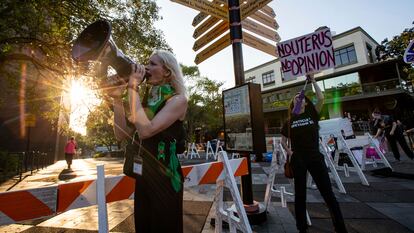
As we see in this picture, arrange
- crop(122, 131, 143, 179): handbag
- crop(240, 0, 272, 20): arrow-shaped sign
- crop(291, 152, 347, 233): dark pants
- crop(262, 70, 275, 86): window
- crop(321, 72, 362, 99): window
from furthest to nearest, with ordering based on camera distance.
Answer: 1. crop(262, 70, 275, 86): window
2. crop(321, 72, 362, 99): window
3. crop(240, 0, 272, 20): arrow-shaped sign
4. crop(291, 152, 347, 233): dark pants
5. crop(122, 131, 143, 179): handbag

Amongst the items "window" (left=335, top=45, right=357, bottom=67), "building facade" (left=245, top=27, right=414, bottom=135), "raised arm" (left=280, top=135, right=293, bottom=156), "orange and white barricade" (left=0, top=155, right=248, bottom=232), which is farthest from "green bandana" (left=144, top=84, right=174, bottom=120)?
"window" (left=335, top=45, right=357, bottom=67)

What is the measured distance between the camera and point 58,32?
8062 millimetres

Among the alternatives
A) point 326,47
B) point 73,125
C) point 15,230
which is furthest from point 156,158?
point 73,125

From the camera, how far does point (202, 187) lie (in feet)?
20.1

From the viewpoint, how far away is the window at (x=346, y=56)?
2650 cm

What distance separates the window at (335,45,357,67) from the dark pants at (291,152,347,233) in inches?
1133

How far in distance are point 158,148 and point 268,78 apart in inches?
1474

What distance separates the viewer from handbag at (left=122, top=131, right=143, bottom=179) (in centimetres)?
147

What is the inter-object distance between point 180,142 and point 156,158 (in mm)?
228

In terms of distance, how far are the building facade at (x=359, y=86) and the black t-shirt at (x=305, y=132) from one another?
61.4ft

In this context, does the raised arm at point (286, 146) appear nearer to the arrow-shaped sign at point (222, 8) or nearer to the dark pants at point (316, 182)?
the dark pants at point (316, 182)

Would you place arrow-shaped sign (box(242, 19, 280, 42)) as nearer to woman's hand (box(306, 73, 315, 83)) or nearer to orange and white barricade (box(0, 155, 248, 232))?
woman's hand (box(306, 73, 315, 83))

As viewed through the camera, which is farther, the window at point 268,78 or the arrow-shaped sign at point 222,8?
the window at point 268,78

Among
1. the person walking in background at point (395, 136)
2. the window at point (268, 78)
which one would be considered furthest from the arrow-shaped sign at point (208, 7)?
the window at point (268, 78)
